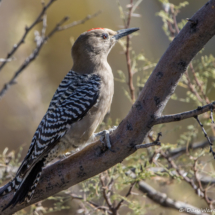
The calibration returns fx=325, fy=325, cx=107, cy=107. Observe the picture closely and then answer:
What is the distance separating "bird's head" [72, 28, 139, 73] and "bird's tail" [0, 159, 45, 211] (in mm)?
1493

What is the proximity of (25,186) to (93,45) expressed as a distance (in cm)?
194

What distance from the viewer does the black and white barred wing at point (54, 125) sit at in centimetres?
285

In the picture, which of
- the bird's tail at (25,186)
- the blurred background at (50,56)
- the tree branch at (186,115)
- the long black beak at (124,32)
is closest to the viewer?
the tree branch at (186,115)

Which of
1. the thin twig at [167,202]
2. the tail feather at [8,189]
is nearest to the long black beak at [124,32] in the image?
the thin twig at [167,202]

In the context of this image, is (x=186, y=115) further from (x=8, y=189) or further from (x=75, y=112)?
(x=8, y=189)

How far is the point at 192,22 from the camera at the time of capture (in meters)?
2.12

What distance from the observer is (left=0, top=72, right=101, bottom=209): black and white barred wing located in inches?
112

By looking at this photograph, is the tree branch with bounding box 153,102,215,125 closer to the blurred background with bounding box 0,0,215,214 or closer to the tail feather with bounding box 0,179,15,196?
the tail feather with bounding box 0,179,15,196

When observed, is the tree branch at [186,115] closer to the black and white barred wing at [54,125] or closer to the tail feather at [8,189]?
the black and white barred wing at [54,125]

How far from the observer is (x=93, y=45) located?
3.98 meters

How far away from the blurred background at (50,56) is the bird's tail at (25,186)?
9.39 feet

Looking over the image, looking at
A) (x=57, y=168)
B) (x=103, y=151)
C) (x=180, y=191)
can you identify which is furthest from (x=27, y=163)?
(x=180, y=191)

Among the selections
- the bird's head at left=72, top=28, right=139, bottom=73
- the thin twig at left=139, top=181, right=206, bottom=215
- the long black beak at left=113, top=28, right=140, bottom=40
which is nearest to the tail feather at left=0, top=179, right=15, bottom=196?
the bird's head at left=72, top=28, right=139, bottom=73

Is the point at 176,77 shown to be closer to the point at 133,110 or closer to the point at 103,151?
the point at 133,110
